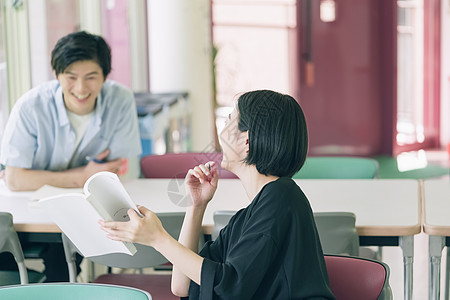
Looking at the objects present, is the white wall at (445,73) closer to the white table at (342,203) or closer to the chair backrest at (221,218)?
the white table at (342,203)

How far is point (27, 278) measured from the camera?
7.59 ft

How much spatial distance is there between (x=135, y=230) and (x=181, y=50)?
15.8 feet

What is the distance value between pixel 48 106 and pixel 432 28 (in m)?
6.45

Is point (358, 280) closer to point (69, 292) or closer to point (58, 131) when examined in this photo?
point (69, 292)

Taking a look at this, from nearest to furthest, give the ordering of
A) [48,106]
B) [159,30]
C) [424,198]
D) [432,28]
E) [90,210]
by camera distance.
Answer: [90,210]
[424,198]
[48,106]
[159,30]
[432,28]

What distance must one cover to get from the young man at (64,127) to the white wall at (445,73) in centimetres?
617

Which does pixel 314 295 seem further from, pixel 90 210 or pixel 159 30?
pixel 159 30

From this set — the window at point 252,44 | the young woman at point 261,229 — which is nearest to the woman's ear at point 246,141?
the young woman at point 261,229

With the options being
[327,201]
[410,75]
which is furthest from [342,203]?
[410,75]

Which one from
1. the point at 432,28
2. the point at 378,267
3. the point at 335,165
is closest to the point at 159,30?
the point at 335,165

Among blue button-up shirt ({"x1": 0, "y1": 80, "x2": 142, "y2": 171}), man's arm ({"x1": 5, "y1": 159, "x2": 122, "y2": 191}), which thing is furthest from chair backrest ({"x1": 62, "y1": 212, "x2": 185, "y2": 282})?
blue button-up shirt ({"x1": 0, "y1": 80, "x2": 142, "y2": 171})

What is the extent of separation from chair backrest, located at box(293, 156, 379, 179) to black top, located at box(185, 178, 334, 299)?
185cm

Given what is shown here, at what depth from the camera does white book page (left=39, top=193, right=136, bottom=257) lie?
61.7 inches

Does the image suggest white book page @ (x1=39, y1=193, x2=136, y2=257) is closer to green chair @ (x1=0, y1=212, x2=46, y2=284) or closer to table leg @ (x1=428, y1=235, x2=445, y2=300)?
green chair @ (x1=0, y1=212, x2=46, y2=284)
